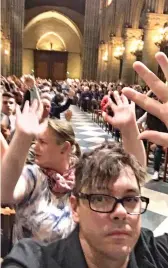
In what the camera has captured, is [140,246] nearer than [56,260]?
No

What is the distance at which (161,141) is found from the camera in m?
1.39

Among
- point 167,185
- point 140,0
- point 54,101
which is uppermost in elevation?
point 140,0

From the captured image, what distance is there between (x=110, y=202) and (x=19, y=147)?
0.43 m

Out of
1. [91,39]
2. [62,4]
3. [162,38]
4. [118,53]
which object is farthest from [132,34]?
[62,4]

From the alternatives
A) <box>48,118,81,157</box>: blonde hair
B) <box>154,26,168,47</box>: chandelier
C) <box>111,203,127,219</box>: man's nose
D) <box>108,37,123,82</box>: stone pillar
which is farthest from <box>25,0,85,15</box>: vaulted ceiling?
<box>111,203,127,219</box>: man's nose

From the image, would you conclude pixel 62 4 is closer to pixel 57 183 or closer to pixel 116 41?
pixel 116 41

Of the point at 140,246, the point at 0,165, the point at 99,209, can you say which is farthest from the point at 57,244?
the point at 0,165

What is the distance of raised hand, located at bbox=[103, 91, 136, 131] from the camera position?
6.30ft

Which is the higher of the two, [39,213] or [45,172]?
[45,172]

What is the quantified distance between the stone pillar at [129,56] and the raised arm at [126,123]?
19025mm

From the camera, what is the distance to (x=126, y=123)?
6.31 ft

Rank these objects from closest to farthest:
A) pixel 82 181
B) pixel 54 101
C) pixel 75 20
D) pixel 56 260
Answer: pixel 56 260 → pixel 82 181 → pixel 54 101 → pixel 75 20

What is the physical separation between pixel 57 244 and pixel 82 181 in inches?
9.0

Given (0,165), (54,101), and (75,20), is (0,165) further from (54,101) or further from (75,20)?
(75,20)
